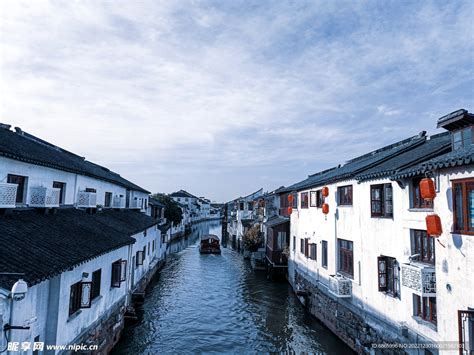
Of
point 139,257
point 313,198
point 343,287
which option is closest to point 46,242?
point 343,287

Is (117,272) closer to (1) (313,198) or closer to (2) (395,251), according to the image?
(2) (395,251)

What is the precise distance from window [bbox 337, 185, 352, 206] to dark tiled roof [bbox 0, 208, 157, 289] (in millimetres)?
12647

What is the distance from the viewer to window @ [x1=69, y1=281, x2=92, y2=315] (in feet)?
36.2

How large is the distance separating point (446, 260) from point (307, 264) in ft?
51.2

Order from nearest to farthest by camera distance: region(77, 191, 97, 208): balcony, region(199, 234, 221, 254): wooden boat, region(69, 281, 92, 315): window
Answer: region(69, 281, 92, 315): window → region(77, 191, 97, 208): balcony → region(199, 234, 221, 254): wooden boat

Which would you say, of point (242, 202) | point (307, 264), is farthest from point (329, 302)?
point (242, 202)

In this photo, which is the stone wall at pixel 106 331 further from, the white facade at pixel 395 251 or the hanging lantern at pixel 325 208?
the hanging lantern at pixel 325 208

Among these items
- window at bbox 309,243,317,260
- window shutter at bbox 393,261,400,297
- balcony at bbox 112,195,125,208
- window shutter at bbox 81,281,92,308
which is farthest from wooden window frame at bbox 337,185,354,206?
balcony at bbox 112,195,125,208

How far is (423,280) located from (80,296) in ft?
41.6

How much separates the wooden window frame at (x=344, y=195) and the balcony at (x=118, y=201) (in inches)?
697

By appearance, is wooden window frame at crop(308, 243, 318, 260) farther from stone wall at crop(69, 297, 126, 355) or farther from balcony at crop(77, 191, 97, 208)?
balcony at crop(77, 191, 97, 208)

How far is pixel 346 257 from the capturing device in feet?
57.5

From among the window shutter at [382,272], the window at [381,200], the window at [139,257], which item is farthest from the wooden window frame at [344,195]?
the window at [139,257]

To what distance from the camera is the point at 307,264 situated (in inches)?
950
